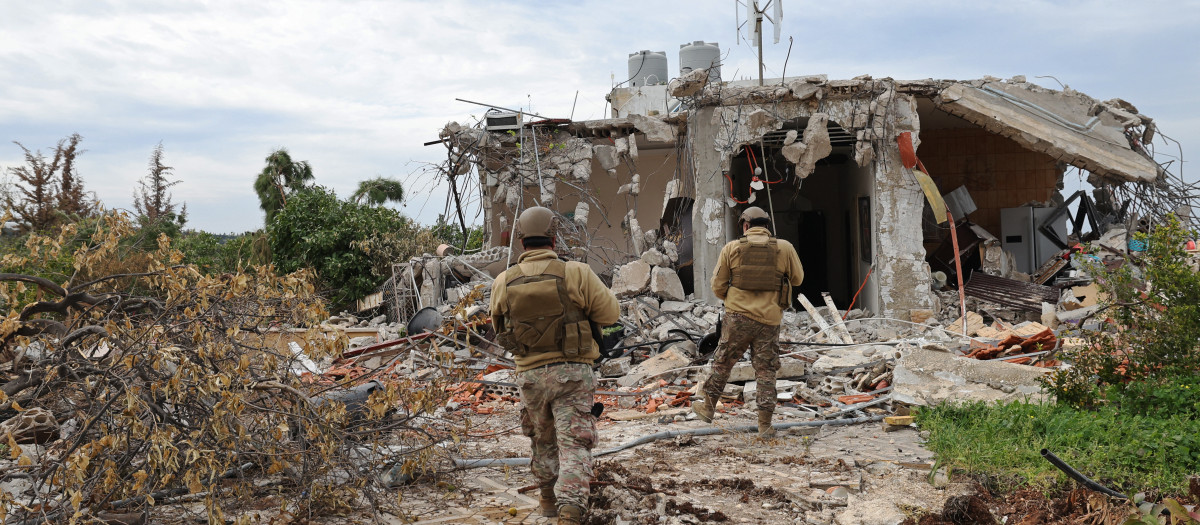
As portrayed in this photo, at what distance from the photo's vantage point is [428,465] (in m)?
4.89

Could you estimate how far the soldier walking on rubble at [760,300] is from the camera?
233 inches

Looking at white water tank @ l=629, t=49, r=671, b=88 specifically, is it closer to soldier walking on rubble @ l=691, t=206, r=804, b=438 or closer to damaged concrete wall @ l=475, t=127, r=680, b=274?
damaged concrete wall @ l=475, t=127, r=680, b=274

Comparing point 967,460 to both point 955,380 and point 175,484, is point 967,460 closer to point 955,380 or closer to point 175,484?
point 955,380

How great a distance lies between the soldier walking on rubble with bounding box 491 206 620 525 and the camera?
4070mm

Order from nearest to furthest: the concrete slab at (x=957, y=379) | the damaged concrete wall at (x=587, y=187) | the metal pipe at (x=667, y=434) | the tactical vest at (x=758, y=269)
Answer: the metal pipe at (x=667, y=434) < the tactical vest at (x=758, y=269) < the concrete slab at (x=957, y=379) < the damaged concrete wall at (x=587, y=187)

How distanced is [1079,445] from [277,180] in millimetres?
25241

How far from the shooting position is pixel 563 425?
4.10m

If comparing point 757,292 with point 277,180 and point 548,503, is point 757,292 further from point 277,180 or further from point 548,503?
point 277,180

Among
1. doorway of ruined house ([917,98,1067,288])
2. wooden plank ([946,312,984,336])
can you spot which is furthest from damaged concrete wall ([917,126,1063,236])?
wooden plank ([946,312,984,336])

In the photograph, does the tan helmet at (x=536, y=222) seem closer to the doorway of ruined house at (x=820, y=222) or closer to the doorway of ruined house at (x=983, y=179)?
the doorway of ruined house at (x=983, y=179)

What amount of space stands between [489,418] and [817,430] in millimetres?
2964

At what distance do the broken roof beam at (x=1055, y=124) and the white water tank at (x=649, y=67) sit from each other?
7.95m

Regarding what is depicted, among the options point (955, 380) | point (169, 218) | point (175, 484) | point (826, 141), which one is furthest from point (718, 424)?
point (169, 218)

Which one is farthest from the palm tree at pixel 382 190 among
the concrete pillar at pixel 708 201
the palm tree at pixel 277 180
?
the concrete pillar at pixel 708 201
